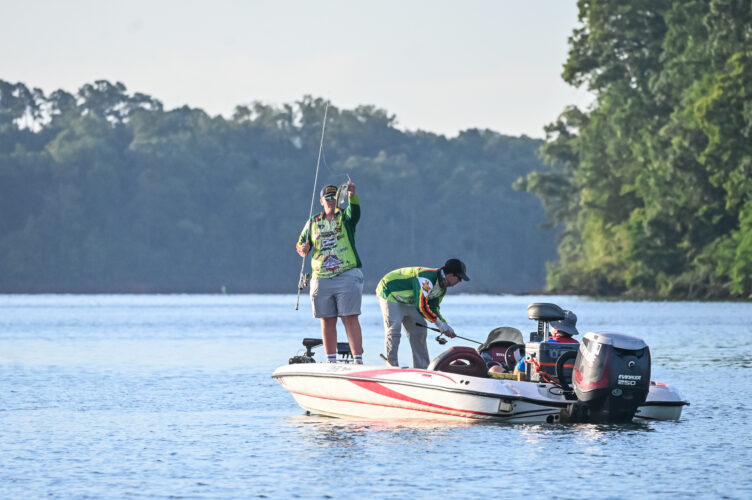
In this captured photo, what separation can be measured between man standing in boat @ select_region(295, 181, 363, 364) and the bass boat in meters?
0.84

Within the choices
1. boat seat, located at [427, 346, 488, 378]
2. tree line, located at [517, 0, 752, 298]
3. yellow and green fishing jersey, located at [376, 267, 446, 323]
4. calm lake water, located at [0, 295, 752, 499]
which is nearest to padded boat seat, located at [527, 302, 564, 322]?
boat seat, located at [427, 346, 488, 378]

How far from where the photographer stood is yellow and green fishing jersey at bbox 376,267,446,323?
17312 millimetres

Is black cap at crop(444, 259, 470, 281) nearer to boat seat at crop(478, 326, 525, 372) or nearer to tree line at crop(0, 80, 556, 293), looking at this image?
boat seat at crop(478, 326, 525, 372)

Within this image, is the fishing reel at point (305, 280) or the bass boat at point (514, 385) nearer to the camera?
the bass boat at point (514, 385)

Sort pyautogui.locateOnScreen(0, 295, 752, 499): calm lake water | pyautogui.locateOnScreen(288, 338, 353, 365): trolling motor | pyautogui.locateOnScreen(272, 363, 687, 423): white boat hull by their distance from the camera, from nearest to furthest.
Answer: pyautogui.locateOnScreen(0, 295, 752, 499): calm lake water
pyautogui.locateOnScreen(272, 363, 687, 423): white boat hull
pyautogui.locateOnScreen(288, 338, 353, 365): trolling motor

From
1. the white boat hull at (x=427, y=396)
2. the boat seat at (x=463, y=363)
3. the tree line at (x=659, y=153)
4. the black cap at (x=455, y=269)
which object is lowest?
the white boat hull at (x=427, y=396)

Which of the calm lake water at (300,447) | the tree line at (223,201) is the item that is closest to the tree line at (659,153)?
the calm lake water at (300,447)

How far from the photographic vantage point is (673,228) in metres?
76.7

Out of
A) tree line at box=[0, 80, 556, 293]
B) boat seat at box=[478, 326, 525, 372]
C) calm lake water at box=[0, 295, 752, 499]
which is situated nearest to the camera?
calm lake water at box=[0, 295, 752, 499]

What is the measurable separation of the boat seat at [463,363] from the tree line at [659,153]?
49099 millimetres

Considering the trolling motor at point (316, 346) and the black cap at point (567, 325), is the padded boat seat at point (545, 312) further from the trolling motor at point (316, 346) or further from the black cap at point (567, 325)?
the trolling motor at point (316, 346)

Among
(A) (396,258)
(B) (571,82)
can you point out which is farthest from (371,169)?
(B) (571,82)

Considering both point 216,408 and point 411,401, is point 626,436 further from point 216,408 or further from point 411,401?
point 216,408

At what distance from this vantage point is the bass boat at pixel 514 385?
15883mm
